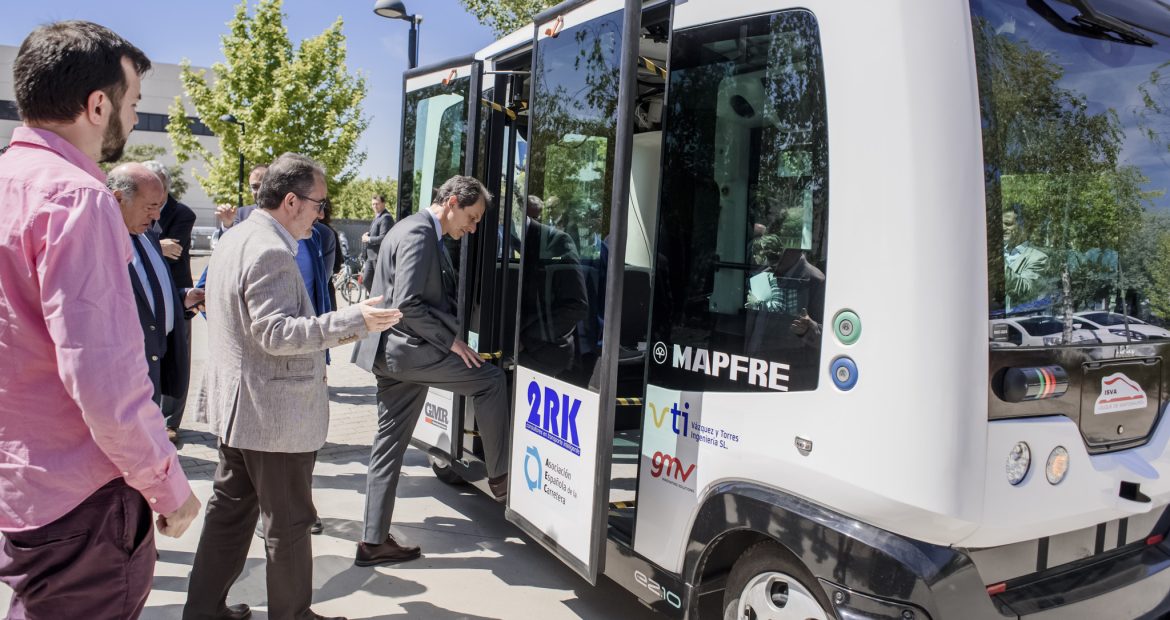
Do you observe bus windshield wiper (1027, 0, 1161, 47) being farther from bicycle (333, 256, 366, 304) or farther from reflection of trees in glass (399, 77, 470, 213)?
bicycle (333, 256, 366, 304)

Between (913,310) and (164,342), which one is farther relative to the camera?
(164,342)

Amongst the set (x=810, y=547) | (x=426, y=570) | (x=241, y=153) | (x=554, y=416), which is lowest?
(x=426, y=570)

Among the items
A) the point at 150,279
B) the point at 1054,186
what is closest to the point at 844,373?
the point at 1054,186

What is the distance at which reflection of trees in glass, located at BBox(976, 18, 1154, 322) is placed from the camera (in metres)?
2.32

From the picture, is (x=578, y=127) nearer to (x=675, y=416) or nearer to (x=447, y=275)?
(x=447, y=275)

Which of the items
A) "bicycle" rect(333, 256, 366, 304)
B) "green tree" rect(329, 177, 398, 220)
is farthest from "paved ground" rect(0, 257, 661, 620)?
"green tree" rect(329, 177, 398, 220)

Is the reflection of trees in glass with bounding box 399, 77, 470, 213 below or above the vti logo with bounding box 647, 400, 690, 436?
above

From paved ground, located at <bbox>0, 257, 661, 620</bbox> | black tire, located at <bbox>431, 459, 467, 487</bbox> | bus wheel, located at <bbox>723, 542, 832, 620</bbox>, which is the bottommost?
paved ground, located at <bbox>0, 257, 661, 620</bbox>

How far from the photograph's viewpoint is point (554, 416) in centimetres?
341

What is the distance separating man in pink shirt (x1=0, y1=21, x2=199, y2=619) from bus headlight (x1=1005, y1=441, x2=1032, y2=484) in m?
2.16

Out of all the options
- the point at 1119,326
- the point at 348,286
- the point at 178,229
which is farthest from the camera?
the point at 348,286

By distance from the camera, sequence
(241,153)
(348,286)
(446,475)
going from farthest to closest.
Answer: (241,153)
(348,286)
(446,475)

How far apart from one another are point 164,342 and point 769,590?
2893 millimetres

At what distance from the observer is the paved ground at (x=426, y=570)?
3.70 meters
